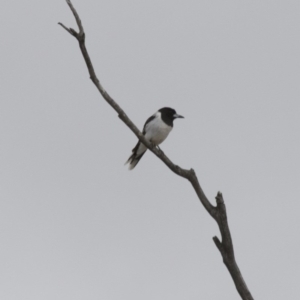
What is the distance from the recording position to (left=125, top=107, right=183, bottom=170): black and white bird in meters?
16.6

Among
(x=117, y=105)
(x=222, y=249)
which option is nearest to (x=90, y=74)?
(x=117, y=105)


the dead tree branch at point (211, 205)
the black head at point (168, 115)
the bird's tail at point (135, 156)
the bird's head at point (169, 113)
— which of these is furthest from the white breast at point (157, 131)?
the dead tree branch at point (211, 205)

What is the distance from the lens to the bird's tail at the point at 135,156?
17156mm

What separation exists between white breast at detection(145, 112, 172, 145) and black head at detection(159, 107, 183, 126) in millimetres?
177

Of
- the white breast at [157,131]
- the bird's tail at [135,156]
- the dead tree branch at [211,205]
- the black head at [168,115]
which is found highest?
the black head at [168,115]

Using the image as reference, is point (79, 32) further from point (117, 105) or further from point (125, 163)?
point (125, 163)

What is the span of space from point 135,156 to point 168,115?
1.15m

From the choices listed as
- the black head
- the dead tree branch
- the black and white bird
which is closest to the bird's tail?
the black and white bird

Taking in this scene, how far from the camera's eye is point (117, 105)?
10.1 meters

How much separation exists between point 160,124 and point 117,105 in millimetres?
6741

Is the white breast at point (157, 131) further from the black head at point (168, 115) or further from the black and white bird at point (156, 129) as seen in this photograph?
the black head at point (168, 115)

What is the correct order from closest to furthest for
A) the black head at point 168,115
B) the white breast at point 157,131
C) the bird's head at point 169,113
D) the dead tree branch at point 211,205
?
the dead tree branch at point 211,205
the white breast at point 157,131
the black head at point 168,115
the bird's head at point 169,113

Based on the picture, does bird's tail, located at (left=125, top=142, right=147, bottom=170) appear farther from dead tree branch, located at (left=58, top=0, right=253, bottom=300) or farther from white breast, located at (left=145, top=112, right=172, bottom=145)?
dead tree branch, located at (left=58, top=0, right=253, bottom=300)

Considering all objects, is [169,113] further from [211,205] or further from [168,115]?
[211,205]
